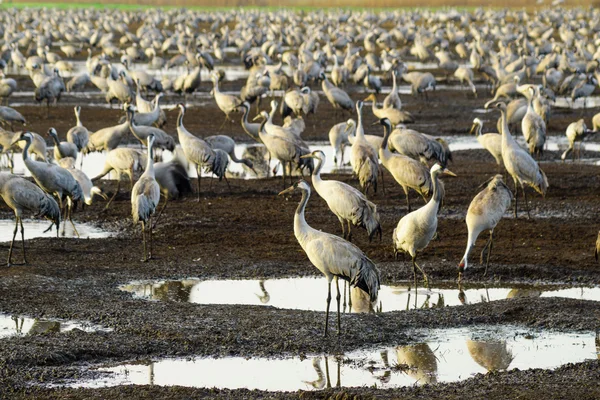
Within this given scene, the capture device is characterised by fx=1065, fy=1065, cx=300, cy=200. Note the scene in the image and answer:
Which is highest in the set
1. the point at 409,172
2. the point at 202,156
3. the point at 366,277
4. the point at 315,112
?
the point at 366,277

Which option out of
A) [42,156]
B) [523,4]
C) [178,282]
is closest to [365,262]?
[178,282]

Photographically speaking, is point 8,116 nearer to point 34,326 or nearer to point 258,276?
point 258,276

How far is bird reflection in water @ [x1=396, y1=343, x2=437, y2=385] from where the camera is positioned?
851 centimetres

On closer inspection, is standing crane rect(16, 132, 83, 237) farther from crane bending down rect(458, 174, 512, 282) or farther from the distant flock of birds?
crane bending down rect(458, 174, 512, 282)

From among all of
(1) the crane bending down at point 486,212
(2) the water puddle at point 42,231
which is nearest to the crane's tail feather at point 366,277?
(1) the crane bending down at point 486,212

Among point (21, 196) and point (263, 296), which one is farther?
point (21, 196)

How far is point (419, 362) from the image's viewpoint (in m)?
8.88

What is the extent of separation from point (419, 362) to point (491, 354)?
0.69m

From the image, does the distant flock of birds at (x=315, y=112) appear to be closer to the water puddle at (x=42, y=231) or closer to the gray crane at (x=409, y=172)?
the gray crane at (x=409, y=172)

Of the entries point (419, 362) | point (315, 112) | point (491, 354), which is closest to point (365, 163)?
point (491, 354)

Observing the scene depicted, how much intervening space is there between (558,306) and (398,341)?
1.84 meters

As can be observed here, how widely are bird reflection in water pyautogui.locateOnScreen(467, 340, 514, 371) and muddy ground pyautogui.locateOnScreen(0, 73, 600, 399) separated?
1.56ft

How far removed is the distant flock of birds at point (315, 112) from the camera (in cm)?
1266

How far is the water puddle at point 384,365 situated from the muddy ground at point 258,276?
8.0 inches
